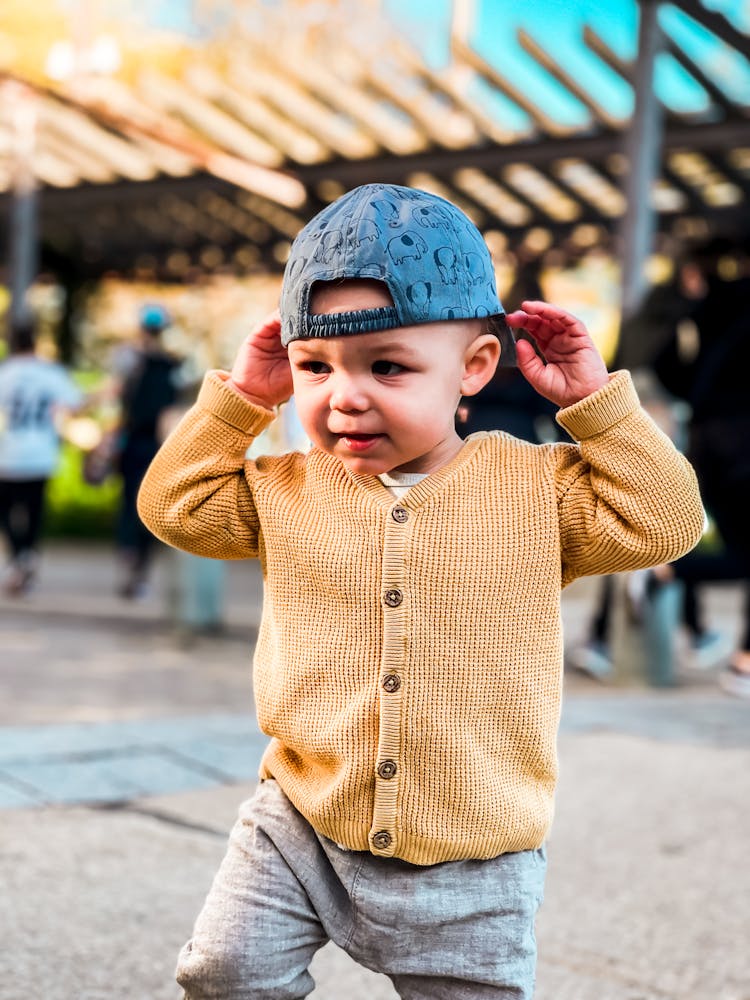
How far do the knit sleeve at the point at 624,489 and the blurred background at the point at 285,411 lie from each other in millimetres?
1152

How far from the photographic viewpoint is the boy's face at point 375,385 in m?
1.84

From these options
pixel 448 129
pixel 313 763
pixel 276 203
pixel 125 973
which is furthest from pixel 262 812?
pixel 276 203

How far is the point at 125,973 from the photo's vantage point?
107 inches

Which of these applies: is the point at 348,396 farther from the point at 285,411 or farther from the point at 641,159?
the point at 641,159

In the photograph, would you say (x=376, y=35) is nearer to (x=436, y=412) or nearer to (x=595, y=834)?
(x=595, y=834)

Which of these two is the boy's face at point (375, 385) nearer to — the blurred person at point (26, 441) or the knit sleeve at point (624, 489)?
the knit sleeve at point (624, 489)

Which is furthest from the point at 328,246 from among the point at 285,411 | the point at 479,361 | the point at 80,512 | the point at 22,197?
the point at 22,197

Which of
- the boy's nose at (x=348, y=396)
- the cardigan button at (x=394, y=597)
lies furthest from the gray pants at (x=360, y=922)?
the boy's nose at (x=348, y=396)

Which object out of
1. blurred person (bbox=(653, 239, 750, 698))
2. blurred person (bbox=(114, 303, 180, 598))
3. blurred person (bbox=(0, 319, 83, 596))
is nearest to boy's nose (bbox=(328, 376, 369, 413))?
blurred person (bbox=(653, 239, 750, 698))

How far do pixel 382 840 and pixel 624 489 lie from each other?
0.58 meters

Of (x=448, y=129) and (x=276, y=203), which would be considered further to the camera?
(x=276, y=203)

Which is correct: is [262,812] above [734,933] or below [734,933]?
above

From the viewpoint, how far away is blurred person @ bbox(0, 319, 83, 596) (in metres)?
9.41

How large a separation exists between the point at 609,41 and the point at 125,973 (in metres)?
8.03
